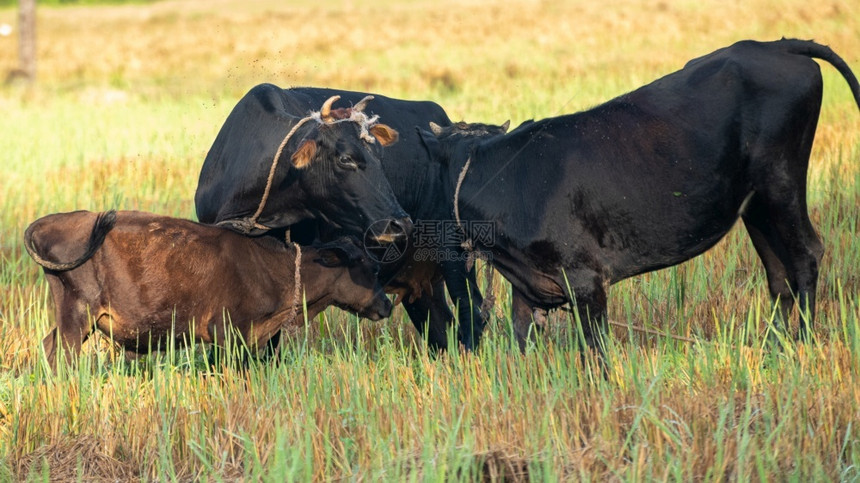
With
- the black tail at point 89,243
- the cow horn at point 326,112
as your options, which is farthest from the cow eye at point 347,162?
the black tail at point 89,243

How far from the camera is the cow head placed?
555cm

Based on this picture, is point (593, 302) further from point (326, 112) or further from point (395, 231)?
point (326, 112)

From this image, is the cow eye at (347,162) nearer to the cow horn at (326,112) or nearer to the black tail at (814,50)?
the cow horn at (326,112)

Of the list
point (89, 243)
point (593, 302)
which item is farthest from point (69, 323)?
point (593, 302)

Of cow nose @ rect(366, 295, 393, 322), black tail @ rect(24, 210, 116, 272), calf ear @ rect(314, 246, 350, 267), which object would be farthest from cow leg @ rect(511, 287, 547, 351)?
black tail @ rect(24, 210, 116, 272)

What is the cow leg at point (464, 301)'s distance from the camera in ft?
20.5

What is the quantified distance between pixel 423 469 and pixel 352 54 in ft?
73.3

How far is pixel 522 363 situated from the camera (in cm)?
464

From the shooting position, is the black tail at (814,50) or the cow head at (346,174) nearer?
the black tail at (814,50)

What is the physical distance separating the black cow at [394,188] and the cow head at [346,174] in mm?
65

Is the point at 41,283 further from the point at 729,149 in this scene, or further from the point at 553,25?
the point at 553,25

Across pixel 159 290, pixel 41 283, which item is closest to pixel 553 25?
pixel 41 283

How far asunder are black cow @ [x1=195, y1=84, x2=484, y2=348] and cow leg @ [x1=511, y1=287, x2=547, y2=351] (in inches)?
9.7

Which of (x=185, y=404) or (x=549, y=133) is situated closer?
(x=185, y=404)
